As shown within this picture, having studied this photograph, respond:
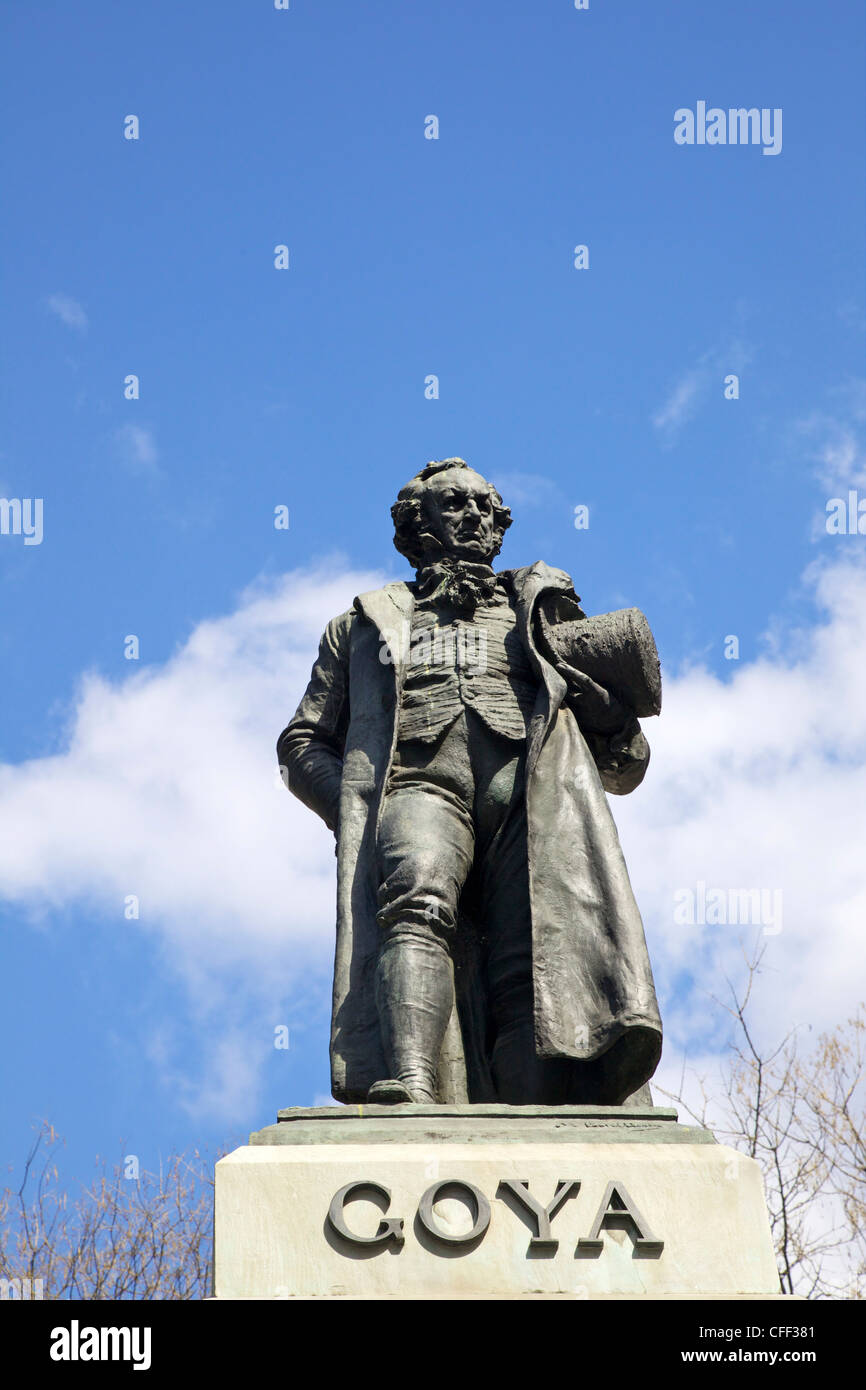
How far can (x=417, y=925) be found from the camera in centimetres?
755

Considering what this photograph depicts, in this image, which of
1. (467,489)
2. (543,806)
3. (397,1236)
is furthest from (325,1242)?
(467,489)

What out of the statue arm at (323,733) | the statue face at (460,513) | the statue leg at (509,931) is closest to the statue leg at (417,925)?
the statue leg at (509,931)

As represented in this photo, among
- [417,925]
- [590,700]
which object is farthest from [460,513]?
[417,925]

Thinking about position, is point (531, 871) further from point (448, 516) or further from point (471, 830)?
point (448, 516)

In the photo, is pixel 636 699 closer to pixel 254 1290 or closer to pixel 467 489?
pixel 467 489

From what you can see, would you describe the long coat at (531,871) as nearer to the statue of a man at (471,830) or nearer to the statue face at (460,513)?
the statue of a man at (471,830)

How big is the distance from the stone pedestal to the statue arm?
2198mm

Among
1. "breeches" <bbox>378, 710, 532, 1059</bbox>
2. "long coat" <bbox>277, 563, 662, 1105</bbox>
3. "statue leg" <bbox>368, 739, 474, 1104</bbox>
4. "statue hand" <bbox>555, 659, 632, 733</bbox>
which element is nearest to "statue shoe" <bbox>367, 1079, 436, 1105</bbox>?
"statue leg" <bbox>368, 739, 474, 1104</bbox>

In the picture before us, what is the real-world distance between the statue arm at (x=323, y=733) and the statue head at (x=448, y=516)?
534 mm

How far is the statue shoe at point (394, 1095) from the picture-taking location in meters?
7.04

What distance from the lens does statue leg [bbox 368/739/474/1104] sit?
287 inches
